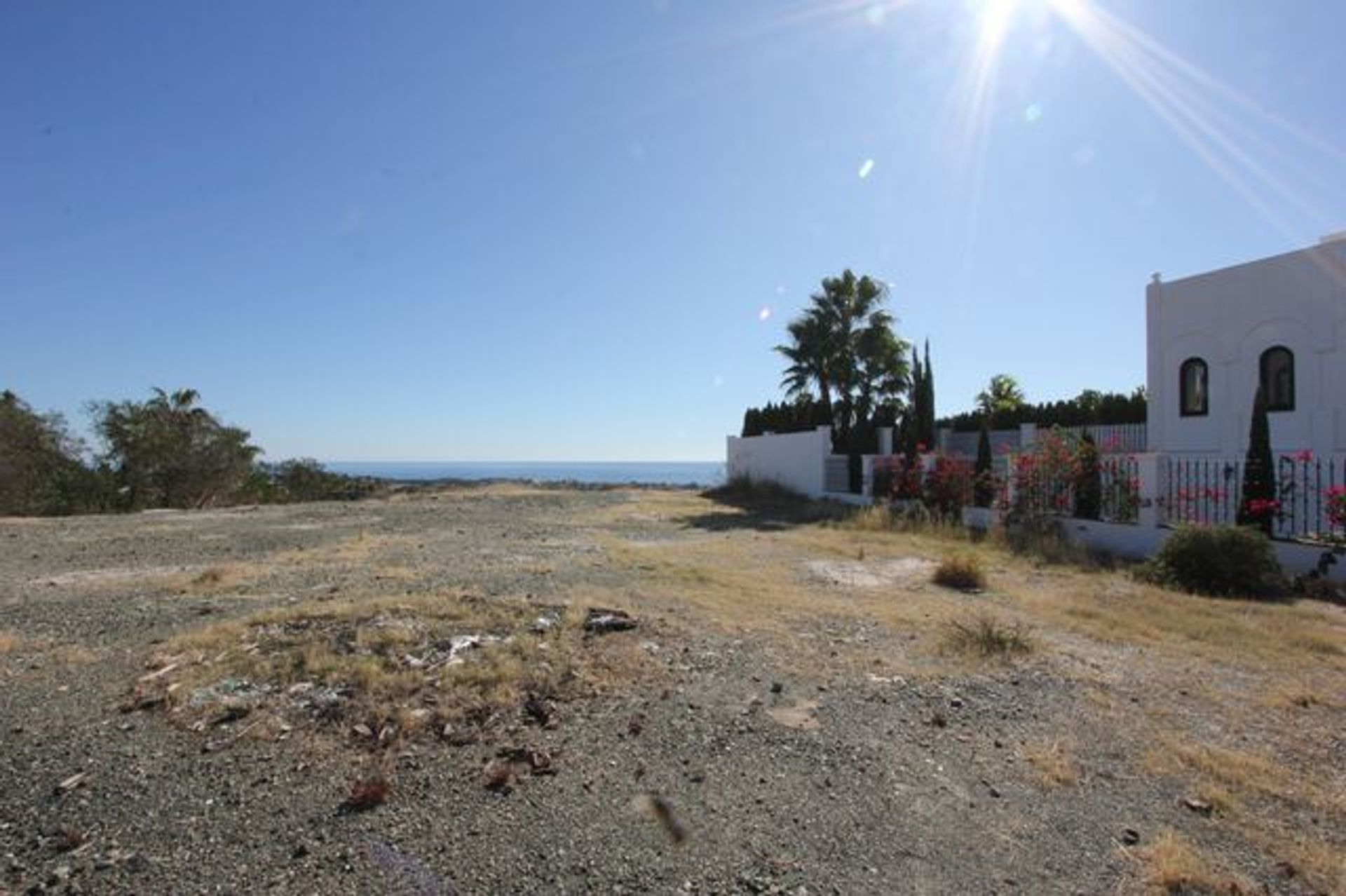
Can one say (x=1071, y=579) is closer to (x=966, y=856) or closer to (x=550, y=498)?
(x=966, y=856)

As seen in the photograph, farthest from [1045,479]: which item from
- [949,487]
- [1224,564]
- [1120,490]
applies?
[1224,564]

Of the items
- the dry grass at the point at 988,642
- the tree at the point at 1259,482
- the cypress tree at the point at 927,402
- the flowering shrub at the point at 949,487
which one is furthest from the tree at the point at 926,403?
the dry grass at the point at 988,642

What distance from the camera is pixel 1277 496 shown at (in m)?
10.5

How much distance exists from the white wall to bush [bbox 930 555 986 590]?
42.4 feet

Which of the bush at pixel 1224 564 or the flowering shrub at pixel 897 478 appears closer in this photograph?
the bush at pixel 1224 564

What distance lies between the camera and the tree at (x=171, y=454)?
2430 cm

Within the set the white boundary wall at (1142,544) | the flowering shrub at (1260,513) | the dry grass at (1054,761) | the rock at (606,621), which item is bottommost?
the dry grass at (1054,761)

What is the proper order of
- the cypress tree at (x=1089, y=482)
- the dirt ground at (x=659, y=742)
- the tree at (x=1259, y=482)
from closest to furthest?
1. the dirt ground at (x=659, y=742)
2. the tree at (x=1259, y=482)
3. the cypress tree at (x=1089, y=482)

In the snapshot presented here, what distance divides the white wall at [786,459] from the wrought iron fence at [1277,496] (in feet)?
35.1

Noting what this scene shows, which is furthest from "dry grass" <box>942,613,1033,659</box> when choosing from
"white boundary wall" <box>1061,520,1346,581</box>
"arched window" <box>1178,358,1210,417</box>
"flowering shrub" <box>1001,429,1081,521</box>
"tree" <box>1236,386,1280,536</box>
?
"arched window" <box>1178,358,1210,417</box>

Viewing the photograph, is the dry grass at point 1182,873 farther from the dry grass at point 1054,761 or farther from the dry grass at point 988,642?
the dry grass at point 988,642

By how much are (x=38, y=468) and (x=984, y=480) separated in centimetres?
2616

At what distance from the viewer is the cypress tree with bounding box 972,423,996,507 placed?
14.5 metres

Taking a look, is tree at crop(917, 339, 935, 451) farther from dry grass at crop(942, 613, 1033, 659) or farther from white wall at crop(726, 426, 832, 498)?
dry grass at crop(942, 613, 1033, 659)
